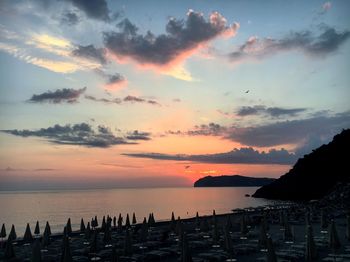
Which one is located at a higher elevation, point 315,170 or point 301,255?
point 315,170

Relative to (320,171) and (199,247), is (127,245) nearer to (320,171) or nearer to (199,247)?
(199,247)

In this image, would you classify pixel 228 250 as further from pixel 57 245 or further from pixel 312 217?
pixel 312 217

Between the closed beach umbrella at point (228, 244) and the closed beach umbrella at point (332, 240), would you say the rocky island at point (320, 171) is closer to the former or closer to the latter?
the closed beach umbrella at point (332, 240)

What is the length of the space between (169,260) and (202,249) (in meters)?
4.84

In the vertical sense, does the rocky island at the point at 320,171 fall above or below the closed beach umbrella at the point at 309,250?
above

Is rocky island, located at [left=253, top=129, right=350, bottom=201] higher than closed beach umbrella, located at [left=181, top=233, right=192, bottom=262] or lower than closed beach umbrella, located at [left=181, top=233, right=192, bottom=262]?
higher

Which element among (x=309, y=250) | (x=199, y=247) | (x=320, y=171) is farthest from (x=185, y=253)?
(x=320, y=171)

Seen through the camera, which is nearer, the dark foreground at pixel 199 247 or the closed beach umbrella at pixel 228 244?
the dark foreground at pixel 199 247

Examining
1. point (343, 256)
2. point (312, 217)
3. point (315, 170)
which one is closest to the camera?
point (343, 256)

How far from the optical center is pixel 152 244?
3403 centimetres

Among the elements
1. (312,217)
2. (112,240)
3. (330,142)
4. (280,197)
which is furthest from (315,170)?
(112,240)

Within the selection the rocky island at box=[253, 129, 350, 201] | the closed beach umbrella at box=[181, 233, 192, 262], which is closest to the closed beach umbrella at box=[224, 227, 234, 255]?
the closed beach umbrella at box=[181, 233, 192, 262]

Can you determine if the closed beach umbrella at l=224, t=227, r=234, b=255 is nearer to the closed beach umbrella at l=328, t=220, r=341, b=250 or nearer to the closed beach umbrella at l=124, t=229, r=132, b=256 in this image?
the closed beach umbrella at l=328, t=220, r=341, b=250

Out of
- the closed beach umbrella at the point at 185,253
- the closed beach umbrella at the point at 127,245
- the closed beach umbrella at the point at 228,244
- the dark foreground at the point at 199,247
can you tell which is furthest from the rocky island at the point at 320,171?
the closed beach umbrella at the point at 185,253
